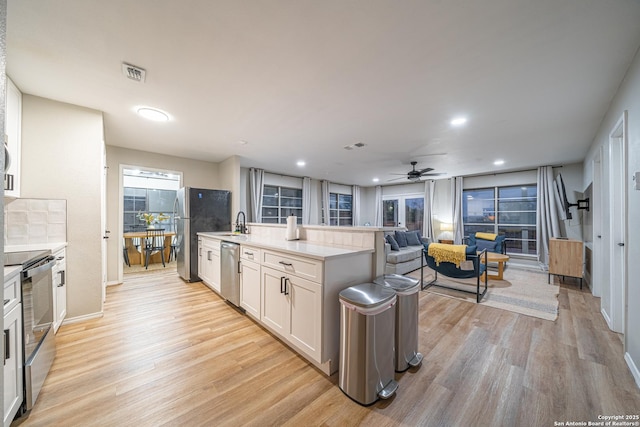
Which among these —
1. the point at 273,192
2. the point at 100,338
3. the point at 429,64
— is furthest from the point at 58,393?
the point at 273,192

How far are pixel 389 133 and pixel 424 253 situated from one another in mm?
2019

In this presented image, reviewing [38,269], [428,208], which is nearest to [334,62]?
[38,269]

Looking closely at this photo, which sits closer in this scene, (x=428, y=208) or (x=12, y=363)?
(x=12, y=363)

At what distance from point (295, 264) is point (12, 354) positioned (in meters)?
1.72

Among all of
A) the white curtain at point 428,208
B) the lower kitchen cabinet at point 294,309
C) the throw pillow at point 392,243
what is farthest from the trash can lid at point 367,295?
the white curtain at point 428,208

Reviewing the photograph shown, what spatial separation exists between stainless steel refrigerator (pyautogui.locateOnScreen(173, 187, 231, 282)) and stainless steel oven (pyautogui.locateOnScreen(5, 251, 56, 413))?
2222 millimetres

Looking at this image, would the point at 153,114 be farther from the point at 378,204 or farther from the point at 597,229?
the point at 378,204

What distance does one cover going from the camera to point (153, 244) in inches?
230

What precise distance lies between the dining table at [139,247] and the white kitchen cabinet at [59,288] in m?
3.16

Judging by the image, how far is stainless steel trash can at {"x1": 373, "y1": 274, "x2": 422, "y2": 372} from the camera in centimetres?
187

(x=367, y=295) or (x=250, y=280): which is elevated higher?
(x=367, y=295)

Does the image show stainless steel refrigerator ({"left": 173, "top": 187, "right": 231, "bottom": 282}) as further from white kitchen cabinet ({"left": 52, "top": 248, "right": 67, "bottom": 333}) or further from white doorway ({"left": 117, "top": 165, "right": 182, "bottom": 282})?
white doorway ({"left": 117, "top": 165, "right": 182, "bottom": 282})

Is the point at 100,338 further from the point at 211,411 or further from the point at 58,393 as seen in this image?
the point at 211,411

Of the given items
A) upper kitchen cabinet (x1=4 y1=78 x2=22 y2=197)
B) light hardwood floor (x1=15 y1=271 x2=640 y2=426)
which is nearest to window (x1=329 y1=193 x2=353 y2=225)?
light hardwood floor (x1=15 y1=271 x2=640 y2=426)
